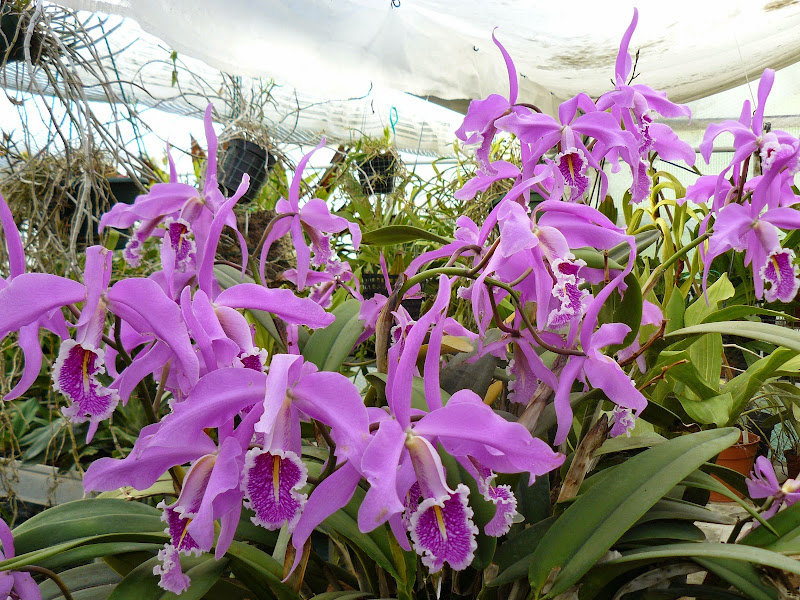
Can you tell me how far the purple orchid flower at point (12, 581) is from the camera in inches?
21.2

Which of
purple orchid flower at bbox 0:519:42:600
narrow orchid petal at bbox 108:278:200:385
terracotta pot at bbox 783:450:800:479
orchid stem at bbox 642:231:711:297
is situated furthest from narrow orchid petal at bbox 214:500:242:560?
terracotta pot at bbox 783:450:800:479

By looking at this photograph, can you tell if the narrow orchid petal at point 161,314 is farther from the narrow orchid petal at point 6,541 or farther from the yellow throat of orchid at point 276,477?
the narrow orchid petal at point 6,541

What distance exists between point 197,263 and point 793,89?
3654 mm

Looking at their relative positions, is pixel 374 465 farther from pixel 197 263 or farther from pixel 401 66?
pixel 401 66

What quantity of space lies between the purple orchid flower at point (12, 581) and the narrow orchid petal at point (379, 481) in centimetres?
36

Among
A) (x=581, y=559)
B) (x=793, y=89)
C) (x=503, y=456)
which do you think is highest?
(x=793, y=89)

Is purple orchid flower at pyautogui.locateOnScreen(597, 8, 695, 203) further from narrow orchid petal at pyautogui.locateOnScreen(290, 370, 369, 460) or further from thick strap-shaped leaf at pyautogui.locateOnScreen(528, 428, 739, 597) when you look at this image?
narrow orchid petal at pyautogui.locateOnScreen(290, 370, 369, 460)

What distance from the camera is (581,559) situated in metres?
0.53

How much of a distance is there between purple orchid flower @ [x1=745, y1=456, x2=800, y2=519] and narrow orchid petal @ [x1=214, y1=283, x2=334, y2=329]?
56cm

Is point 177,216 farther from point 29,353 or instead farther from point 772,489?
point 772,489

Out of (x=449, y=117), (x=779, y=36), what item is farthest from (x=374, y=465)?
(x=449, y=117)

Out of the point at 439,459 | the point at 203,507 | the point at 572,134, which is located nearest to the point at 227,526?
the point at 203,507

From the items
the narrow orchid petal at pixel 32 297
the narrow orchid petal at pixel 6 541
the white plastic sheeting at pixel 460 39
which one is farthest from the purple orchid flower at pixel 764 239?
the white plastic sheeting at pixel 460 39

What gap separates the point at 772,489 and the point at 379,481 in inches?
23.4
